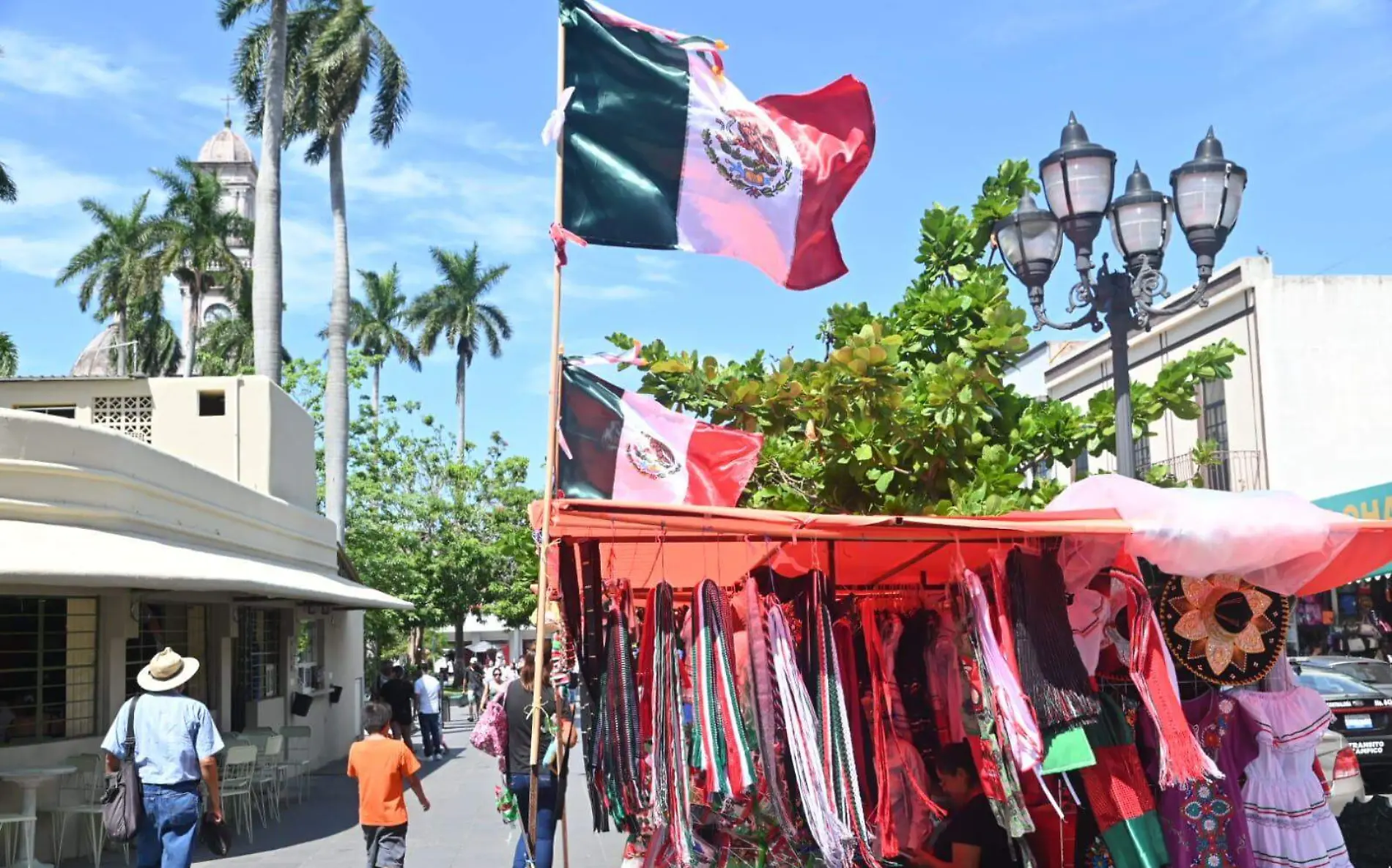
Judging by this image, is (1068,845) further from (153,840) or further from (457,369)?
(457,369)

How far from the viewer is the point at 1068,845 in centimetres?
709

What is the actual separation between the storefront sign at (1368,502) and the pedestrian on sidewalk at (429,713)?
47.8ft

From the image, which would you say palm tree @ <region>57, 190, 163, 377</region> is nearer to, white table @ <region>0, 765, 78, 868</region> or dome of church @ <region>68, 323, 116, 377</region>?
dome of church @ <region>68, 323, 116, 377</region>

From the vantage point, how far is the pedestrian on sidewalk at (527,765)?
26.2 ft

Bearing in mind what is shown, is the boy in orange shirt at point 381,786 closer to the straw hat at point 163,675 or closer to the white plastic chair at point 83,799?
the straw hat at point 163,675

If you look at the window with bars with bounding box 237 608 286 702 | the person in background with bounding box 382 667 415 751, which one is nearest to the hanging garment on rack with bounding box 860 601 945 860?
the window with bars with bounding box 237 608 286 702

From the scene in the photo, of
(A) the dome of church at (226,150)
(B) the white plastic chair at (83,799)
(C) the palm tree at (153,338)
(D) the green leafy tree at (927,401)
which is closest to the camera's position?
(D) the green leafy tree at (927,401)

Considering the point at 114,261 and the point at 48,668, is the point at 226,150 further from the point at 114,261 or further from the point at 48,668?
the point at 48,668

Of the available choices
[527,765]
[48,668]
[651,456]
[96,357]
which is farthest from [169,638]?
[96,357]

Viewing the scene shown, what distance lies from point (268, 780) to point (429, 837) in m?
2.50

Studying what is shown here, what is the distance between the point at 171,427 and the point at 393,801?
1091 cm

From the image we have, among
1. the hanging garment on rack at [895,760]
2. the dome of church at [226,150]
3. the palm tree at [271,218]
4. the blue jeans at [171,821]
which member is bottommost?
the blue jeans at [171,821]

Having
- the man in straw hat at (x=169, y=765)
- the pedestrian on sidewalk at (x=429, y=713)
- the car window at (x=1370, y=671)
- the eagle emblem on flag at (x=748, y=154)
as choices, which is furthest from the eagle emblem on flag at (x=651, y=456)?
the pedestrian on sidewalk at (x=429, y=713)

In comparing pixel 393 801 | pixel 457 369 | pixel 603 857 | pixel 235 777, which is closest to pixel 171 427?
pixel 235 777
